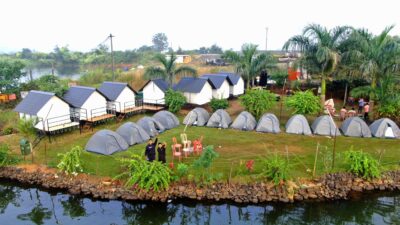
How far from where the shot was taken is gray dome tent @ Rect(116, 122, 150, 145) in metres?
18.7

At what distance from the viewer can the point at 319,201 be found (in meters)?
13.9

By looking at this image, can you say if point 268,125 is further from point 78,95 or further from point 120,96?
point 78,95

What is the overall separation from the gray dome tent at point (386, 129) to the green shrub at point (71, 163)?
1642 cm

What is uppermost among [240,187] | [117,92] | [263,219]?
[117,92]

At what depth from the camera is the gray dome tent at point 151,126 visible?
20578 millimetres

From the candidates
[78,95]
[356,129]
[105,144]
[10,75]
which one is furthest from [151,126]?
[10,75]

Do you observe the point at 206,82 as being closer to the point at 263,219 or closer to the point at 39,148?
the point at 39,148

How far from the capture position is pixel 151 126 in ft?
68.3

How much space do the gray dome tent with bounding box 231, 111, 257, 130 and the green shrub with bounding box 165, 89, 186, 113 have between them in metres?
5.40

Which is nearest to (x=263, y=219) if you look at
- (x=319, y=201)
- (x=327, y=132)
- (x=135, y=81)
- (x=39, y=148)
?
(x=319, y=201)

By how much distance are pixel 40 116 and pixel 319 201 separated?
53.9 feet

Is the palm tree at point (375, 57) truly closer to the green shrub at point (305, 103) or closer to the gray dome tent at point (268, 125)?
the green shrub at point (305, 103)

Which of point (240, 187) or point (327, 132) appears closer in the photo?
point (240, 187)

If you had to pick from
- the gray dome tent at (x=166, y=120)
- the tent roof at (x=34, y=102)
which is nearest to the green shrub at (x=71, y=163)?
the tent roof at (x=34, y=102)
